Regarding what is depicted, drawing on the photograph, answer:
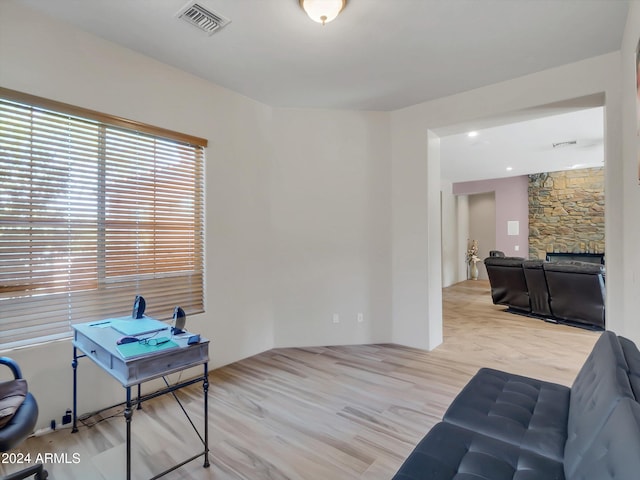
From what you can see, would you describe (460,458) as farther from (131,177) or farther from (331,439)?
(131,177)

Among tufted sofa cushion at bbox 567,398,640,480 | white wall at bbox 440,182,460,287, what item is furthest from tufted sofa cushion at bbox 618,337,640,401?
white wall at bbox 440,182,460,287

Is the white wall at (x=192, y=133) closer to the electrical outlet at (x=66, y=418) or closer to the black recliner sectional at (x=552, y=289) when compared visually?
the electrical outlet at (x=66, y=418)

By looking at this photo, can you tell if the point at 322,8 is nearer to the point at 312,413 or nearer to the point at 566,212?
the point at 312,413

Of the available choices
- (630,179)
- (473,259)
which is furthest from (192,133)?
(473,259)

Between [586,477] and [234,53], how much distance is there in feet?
10.8

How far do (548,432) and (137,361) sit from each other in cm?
202

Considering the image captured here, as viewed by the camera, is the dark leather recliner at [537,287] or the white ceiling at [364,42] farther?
the dark leather recliner at [537,287]

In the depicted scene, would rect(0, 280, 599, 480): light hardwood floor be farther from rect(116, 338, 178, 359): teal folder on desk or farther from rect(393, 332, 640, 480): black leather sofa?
rect(116, 338, 178, 359): teal folder on desk

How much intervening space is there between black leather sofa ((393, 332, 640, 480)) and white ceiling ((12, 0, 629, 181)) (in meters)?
2.25

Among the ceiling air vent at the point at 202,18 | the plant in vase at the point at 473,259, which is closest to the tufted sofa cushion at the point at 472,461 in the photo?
the ceiling air vent at the point at 202,18

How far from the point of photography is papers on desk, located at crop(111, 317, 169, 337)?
2084 mm

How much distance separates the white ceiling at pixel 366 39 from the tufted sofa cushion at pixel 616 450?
241cm

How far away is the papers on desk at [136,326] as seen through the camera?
2084mm

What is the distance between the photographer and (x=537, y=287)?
203 inches
